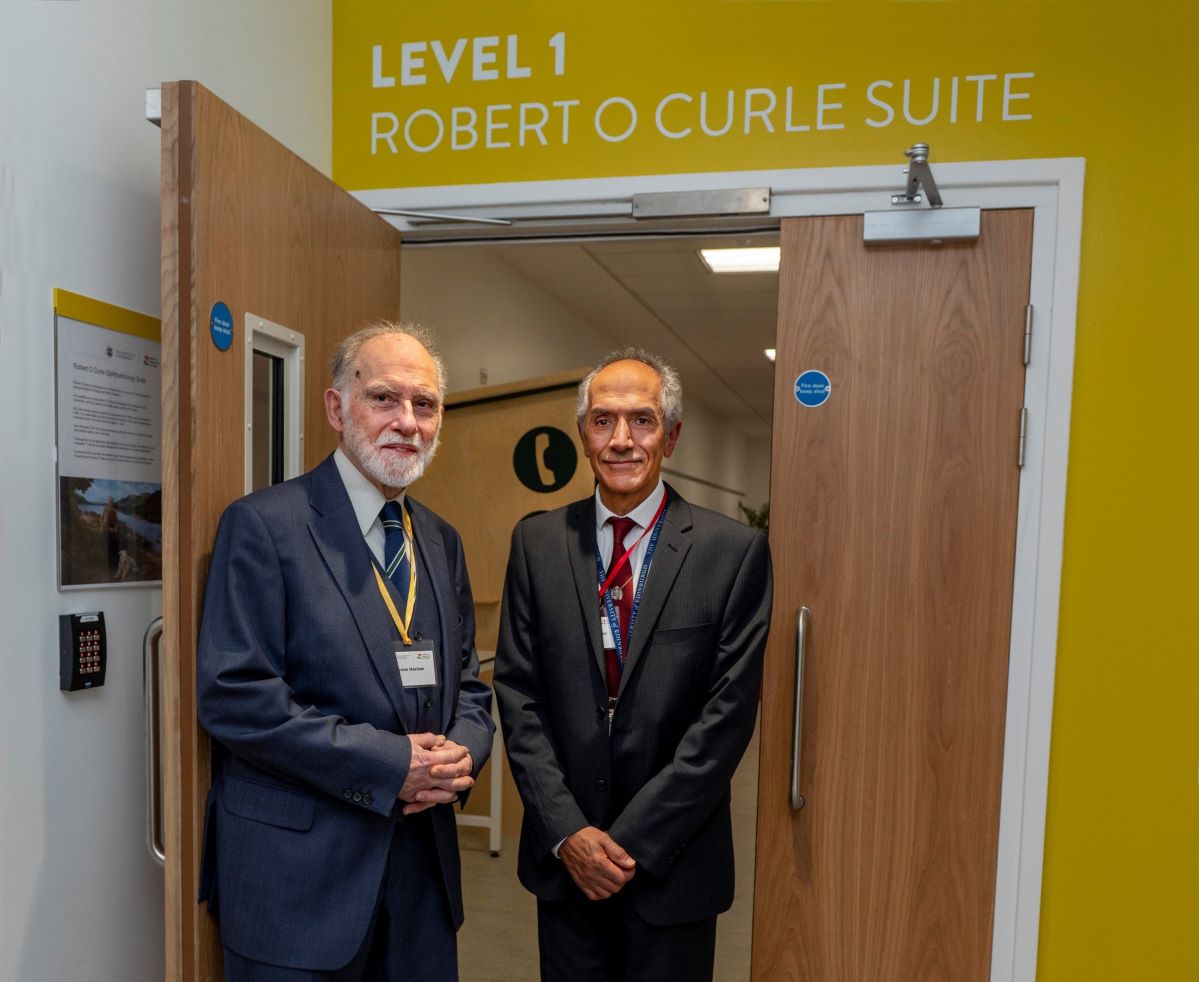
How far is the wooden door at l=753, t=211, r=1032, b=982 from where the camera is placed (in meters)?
2.31

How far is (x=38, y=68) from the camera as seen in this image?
64.4 inches

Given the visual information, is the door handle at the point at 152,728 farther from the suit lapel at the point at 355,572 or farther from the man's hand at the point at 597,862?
the man's hand at the point at 597,862

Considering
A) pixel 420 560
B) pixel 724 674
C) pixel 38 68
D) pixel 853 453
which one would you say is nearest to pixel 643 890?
pixel 724 674

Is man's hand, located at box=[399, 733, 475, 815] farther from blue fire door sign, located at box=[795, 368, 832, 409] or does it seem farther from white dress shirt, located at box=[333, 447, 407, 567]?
blue fire door sign, located at box=[795, 368, 832, 409]

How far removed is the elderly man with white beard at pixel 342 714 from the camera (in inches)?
62.0

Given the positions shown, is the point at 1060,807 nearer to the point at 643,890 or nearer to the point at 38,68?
the point at 643,890

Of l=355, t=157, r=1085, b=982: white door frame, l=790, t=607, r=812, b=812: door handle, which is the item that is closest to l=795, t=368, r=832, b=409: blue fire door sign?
l=355, t=157, r=1085, b=982: white door frame

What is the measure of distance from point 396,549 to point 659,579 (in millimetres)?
524

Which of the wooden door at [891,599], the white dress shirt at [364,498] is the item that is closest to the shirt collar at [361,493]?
the white dress shirt at [364,498]

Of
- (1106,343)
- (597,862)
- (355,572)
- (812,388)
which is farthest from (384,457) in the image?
(1106,343)

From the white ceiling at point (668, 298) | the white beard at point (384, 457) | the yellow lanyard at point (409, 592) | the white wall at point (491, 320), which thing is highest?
the white ceiling at point (668, 298)

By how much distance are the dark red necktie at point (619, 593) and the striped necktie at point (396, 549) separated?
0.40m

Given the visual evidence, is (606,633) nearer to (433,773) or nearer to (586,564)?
(586,564)

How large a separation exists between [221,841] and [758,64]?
2.14 metres
